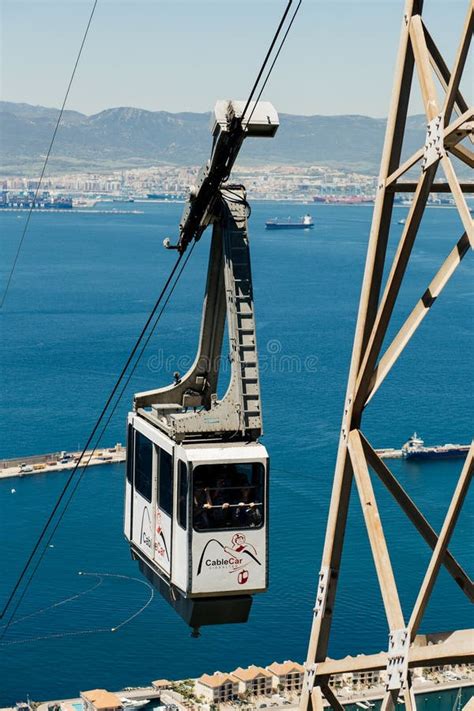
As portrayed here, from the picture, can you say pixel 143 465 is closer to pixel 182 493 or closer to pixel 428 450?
pixel 182 493

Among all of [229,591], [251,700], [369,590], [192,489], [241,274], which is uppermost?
[241,274]

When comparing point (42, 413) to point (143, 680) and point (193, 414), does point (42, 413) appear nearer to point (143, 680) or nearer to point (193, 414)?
point (143, 680)

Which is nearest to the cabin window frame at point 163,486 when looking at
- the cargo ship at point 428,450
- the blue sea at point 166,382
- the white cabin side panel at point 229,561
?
the white cabin side panel at point 229,561

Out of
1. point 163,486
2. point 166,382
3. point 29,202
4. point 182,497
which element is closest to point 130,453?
point 163,486

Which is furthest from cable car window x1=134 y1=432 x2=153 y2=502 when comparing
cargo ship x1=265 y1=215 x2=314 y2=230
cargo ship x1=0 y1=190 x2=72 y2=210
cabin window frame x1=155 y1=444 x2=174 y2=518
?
cargo ship x1=0 y1=190 x2=72 y2=210

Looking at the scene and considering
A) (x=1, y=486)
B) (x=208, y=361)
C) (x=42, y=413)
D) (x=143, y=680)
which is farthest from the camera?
(x=42, y=413)

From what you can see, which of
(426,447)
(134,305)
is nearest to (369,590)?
(426,447)

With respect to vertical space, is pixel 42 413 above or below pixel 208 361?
below
